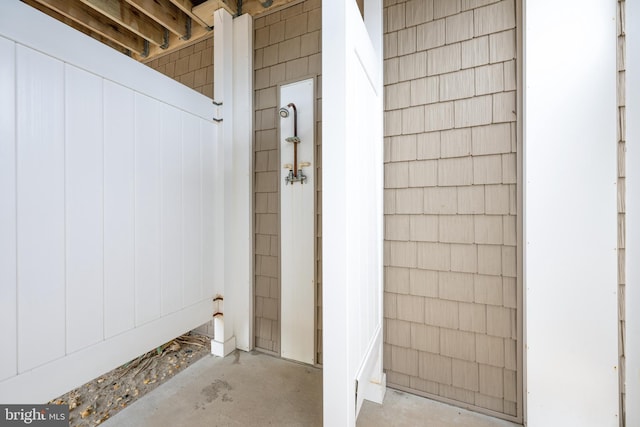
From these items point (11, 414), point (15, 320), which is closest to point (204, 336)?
point (11, 414)

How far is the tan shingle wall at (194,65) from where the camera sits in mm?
2498

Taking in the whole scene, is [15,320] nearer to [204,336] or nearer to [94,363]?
[94,363]

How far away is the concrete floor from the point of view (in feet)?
5.04

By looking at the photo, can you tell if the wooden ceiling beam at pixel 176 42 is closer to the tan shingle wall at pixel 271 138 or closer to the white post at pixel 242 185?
the white post at pixel 242 185

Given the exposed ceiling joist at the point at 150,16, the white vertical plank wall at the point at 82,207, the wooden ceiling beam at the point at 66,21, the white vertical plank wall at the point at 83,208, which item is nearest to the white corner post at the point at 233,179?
the exposed ceiling joist at the point at 150,16

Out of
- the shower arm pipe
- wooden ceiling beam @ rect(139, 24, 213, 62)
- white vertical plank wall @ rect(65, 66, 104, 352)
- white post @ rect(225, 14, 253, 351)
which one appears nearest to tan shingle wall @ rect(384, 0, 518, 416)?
the shower arm pipe

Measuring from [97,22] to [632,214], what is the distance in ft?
12.7

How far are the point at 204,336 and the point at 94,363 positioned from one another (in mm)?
1231

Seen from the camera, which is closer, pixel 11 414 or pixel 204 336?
pixel 11 414

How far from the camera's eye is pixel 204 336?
2.51 meters

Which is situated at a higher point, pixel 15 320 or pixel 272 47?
pixel 272 47

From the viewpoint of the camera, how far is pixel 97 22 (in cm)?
237

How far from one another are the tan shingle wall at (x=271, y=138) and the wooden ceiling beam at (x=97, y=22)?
4.57ft

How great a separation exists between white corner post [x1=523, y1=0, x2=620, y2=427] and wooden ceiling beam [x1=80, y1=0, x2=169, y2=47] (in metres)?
2.77
